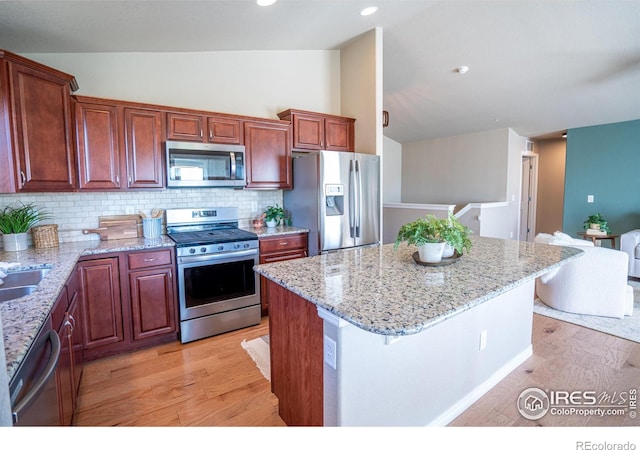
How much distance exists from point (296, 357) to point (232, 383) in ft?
3.12

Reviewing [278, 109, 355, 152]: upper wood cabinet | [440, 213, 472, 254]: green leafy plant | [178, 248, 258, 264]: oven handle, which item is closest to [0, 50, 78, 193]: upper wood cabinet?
[178, 248, 258, 264]: oven handle

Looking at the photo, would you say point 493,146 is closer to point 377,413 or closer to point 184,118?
point 184,118

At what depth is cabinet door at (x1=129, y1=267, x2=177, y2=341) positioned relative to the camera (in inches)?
108

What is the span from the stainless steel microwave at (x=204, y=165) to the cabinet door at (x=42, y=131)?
0.75m

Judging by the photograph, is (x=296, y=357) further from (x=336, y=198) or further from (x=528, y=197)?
(x=528, y=197)

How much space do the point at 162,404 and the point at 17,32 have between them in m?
2.82

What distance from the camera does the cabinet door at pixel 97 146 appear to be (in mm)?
2684

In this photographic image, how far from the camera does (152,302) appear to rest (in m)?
2.82

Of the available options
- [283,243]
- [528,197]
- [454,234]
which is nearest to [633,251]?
[528,197]

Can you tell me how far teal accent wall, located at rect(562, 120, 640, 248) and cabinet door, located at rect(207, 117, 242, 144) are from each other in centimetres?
570

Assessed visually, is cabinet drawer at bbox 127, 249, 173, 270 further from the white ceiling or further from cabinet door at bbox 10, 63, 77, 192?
the white ceiling

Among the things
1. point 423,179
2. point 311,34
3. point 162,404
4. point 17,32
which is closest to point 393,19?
point 311,34

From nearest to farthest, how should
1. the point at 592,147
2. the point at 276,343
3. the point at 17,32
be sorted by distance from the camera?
1. the point at 276,343
2. the point at 17,32
3. the point at 592,147
